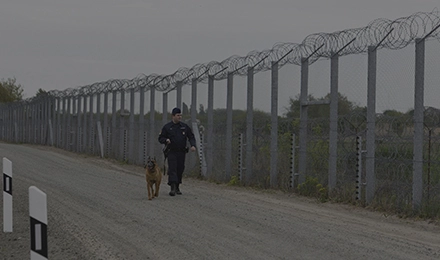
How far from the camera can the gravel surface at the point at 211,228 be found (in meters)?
8.44

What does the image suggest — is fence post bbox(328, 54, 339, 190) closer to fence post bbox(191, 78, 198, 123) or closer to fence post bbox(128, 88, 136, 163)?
fence post bbox(191, 78, 198, 123)

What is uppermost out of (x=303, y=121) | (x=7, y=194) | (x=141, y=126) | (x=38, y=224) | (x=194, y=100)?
(x=194, y=100)

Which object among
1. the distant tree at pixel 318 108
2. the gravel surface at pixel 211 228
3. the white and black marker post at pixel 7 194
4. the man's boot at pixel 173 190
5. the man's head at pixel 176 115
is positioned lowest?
the gravel surface at pixel 211 228

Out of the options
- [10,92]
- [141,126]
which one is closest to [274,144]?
[141,126]

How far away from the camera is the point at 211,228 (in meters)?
10.1

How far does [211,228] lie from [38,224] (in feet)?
15.0

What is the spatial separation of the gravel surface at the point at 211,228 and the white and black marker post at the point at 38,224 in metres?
2.40

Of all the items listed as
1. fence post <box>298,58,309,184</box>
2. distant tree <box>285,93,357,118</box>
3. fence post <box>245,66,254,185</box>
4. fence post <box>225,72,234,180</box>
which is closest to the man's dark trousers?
fence post <box>298,58,309,184</box>

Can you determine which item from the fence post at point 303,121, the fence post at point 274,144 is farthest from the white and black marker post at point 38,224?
the fence post at point 274,144

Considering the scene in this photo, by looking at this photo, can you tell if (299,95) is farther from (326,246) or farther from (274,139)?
(326,246)

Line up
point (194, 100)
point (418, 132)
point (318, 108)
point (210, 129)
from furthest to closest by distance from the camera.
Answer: point (194, 100) < point (210, 129) < point (318, 108) < point (418, 132)

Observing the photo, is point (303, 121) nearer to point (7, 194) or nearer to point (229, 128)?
point (229, 128)

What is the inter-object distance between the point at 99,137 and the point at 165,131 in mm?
17470

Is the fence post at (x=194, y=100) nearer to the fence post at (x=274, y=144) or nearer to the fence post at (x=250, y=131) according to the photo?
the fence post at (x=250, y=131)
